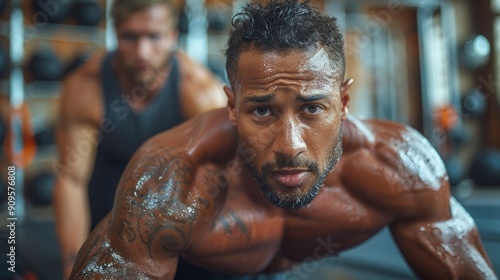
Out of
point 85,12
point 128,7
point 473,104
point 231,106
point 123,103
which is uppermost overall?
point 85,12

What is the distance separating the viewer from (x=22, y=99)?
4973 millimetres

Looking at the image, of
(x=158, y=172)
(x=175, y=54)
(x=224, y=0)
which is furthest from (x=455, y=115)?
(x=158, y=172)

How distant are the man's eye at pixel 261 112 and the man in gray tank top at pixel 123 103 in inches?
45.8

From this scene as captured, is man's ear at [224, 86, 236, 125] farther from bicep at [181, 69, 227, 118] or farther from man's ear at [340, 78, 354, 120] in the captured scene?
bicep at [181, 69, 227, 118]

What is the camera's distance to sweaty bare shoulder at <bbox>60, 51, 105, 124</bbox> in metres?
2.47

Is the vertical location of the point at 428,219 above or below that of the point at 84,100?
below

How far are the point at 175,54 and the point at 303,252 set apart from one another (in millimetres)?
1374

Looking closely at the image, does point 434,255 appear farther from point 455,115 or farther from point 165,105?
point 455,115

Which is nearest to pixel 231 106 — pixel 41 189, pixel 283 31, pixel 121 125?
pixel 283 31

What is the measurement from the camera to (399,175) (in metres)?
1.46

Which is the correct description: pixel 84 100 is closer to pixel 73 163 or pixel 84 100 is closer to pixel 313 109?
pixel 73 163

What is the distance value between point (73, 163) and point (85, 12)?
328 centimetres

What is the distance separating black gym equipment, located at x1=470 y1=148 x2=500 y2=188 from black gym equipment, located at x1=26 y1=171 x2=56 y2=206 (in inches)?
176

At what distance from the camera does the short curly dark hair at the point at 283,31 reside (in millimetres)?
1193
